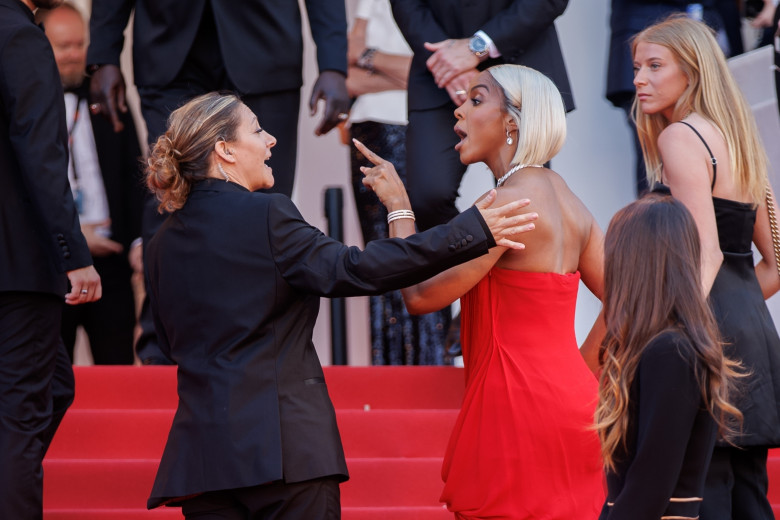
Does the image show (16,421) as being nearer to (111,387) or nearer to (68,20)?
(111,387)

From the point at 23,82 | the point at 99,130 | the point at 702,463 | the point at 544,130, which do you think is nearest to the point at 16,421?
the point at 23,82

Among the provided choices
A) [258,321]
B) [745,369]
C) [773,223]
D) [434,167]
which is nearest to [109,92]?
[434,167]

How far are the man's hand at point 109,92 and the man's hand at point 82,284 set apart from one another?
45.3 inches

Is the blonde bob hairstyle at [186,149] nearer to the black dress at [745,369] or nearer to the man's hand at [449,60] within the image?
the black dress at [745,369]

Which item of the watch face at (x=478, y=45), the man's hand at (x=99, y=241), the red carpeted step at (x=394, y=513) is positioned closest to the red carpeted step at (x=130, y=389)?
the red carpeted step at (x=394, y=513)

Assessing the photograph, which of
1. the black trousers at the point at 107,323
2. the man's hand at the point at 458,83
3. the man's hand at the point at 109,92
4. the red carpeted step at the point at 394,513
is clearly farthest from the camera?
the black trousers at the point at 107,323

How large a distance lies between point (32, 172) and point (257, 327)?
A: 1.09m

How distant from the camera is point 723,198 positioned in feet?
10.4

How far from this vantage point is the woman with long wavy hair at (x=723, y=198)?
9.70 ft

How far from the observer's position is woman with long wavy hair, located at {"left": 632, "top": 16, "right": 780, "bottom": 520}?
2.96m

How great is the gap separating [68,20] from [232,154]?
11.5 ft

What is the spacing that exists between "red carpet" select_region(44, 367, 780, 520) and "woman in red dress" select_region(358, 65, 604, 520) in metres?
1.07

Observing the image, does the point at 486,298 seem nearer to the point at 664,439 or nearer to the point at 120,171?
the point at 664,439

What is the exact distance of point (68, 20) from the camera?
19.7 feet
